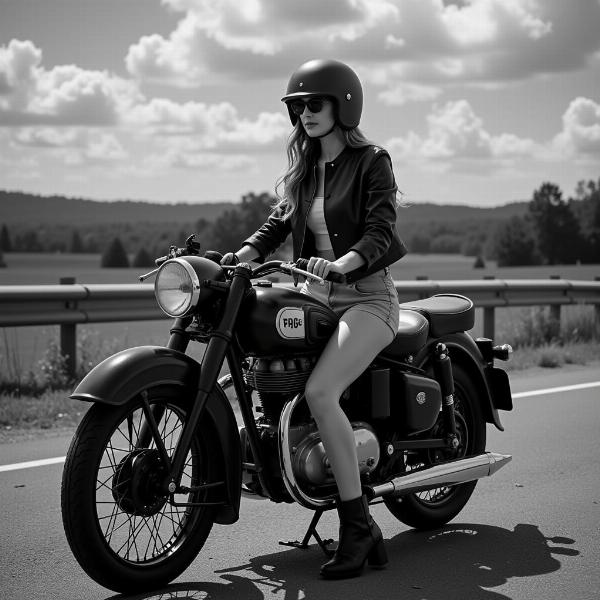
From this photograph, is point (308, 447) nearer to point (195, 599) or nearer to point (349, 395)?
point (349, 395)

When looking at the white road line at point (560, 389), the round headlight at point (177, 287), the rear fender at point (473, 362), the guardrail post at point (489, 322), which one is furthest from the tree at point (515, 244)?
the round headlight at point (177, 287)

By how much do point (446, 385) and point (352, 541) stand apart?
1098mm

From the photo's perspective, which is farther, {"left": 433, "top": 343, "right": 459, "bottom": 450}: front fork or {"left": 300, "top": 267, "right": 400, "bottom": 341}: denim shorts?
{"left": 433, "top": 343, "right": 459, "bottom": 450}: front fork

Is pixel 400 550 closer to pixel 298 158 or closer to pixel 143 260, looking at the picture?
pixel 298 158

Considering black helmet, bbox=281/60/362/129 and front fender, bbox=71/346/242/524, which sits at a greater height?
black helmet, bbox=281/60/362/129

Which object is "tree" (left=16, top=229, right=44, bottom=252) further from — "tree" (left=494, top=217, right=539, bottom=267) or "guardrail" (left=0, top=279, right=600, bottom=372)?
"guardrail" (left=0, top=279, right=600, bottom=372)

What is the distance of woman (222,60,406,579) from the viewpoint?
4746 mm

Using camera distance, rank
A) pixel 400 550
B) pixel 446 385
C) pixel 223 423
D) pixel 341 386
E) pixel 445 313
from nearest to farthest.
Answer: pixel 223 423, pixel 341 386, pixel 400 550, pixel 446 385, pixel 445 313

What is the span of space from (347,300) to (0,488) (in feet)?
8.08

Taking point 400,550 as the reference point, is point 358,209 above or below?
above

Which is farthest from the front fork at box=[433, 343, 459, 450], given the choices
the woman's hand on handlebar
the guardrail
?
the guardrail

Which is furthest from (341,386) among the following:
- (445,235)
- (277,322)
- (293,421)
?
(445,235)

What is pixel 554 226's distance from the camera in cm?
11388

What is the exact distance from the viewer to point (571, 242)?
10281cm
